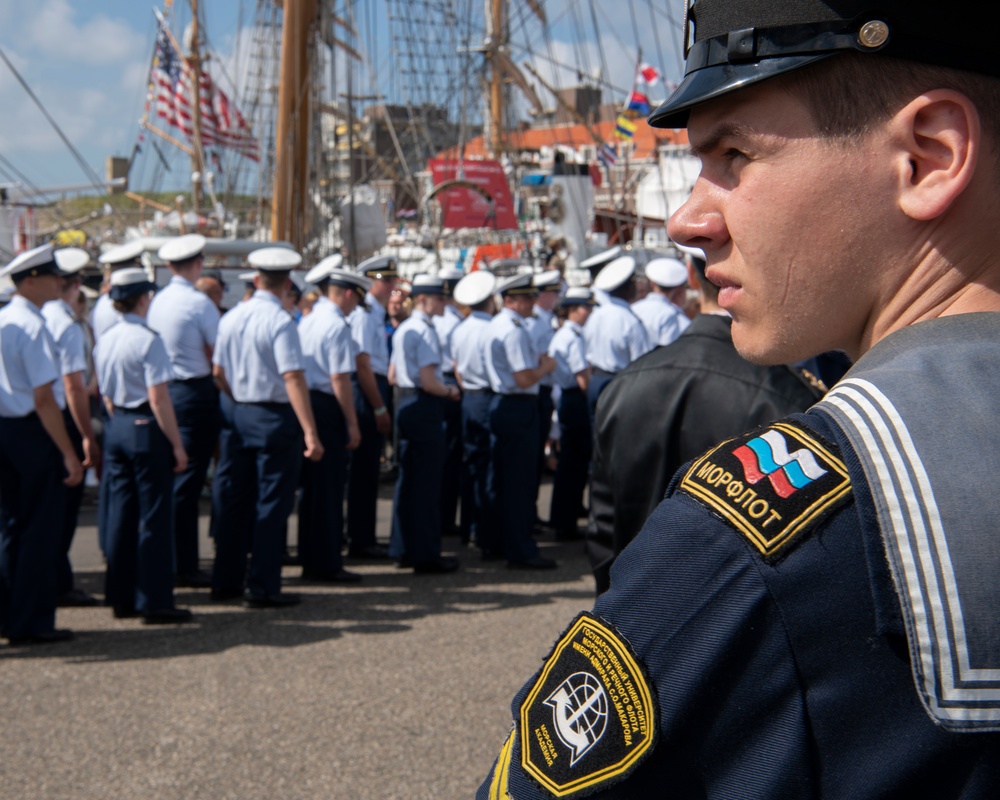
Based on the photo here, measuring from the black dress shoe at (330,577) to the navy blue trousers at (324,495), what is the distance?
0.02 m

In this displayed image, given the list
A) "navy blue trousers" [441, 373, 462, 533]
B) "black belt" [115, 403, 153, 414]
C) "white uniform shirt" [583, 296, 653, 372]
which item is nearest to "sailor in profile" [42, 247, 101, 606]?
"black belt" [115, 403, 153, 414]

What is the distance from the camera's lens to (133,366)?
20.3 feet

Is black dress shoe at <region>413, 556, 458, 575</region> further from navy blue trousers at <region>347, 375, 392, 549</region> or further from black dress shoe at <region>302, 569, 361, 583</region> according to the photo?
navy blue trousers at <region>347, 375, 392, 549</region>

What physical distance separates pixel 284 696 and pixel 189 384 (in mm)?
3167

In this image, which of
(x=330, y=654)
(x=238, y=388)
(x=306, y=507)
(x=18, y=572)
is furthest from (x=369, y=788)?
(x=306, y=507)

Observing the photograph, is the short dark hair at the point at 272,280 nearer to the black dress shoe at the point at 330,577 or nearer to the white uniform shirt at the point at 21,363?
the white uniform shirt at the point at 21,363

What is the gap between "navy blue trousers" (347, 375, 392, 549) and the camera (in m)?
8.39

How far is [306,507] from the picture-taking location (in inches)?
300

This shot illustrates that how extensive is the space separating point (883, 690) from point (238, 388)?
6.18m

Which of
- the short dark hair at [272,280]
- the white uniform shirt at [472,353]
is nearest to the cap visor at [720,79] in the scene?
the short dark hair at [272,280]

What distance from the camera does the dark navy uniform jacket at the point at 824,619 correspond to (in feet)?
2.50

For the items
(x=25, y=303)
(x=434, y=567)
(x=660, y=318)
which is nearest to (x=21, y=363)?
(x=25, y=303)

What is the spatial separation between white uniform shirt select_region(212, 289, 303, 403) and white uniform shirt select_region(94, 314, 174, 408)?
530 millimetres

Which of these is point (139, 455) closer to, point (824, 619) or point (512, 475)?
point (512, 475)
